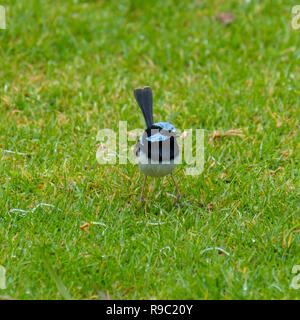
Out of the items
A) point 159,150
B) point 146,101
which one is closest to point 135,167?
point 146,101

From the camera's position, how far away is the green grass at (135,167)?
3520 millimetres

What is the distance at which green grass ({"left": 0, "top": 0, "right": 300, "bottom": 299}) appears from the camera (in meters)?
3.52

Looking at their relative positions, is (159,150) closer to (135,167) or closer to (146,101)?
(146,101)

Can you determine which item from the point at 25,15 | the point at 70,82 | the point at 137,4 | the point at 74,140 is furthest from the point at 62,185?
the point at 137,4

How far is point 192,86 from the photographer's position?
5926 mm

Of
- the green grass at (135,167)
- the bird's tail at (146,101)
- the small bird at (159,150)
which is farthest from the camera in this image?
the bird's tail at (146,101)

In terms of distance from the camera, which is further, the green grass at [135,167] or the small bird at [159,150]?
the small bird at [159,150]

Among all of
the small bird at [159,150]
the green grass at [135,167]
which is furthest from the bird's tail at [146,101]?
the green grass at [135,167]

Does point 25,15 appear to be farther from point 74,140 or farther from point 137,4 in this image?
point 74,140

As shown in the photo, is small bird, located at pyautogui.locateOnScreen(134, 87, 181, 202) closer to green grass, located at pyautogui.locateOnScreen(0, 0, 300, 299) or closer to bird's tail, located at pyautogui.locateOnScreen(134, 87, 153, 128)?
bird's tail, located at pyautogui.locateOnScreen(134, 87, 153, 128)

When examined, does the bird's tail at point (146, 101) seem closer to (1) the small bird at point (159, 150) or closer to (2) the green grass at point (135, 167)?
(1) the small bird at point (159, 150)

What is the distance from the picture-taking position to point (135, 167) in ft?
15.5

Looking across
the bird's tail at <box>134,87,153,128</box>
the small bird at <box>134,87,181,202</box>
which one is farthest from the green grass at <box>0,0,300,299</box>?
the bird's tail at <box>134,87,153,128</box>

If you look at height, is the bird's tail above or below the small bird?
above
